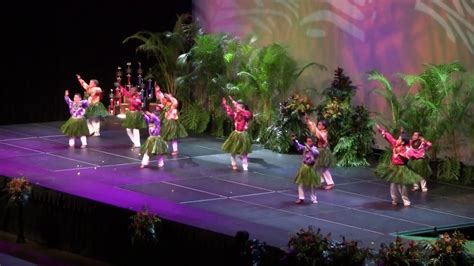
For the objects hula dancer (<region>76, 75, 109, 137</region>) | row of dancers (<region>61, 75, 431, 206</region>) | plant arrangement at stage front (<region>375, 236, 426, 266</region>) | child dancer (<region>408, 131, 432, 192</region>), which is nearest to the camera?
plant arrangement at stage front (<region>375, 236, 426, 266</region>)

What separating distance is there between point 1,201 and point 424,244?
19.5 feet

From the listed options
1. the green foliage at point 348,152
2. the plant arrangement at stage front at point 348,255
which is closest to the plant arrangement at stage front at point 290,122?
the green foliage at point 348,152

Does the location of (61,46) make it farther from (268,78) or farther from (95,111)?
(268,78)

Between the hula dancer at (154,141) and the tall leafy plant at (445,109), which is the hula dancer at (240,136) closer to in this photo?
the hula dancer at (154,141)

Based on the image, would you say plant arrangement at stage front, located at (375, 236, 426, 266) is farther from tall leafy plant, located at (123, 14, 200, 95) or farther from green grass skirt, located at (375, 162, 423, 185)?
tall leafy plant, located at (123, 14, 200, 95)

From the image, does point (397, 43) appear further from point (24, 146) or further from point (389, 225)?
point (24, 146)

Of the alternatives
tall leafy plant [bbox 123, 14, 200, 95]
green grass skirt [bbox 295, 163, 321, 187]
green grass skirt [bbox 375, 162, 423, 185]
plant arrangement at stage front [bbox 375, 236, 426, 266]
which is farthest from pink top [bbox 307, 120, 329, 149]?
tall leafy plant [bbox 123, 14, 200, 95]

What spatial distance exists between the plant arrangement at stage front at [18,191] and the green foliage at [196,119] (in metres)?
7.78

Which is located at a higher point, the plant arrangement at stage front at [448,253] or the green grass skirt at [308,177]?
the green grass skirt at [308,177]

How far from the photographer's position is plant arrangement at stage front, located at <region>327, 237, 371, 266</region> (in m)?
A: 10.6

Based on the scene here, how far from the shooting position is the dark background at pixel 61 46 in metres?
21.6

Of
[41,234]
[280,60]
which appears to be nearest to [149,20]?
[280,60]

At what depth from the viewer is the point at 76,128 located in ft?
61.6

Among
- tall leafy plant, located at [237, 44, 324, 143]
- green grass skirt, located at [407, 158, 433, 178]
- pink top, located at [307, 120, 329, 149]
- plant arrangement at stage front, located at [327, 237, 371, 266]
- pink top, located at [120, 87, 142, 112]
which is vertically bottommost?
plant arrangement at stage front, located at [327, 237, 371, 266]
